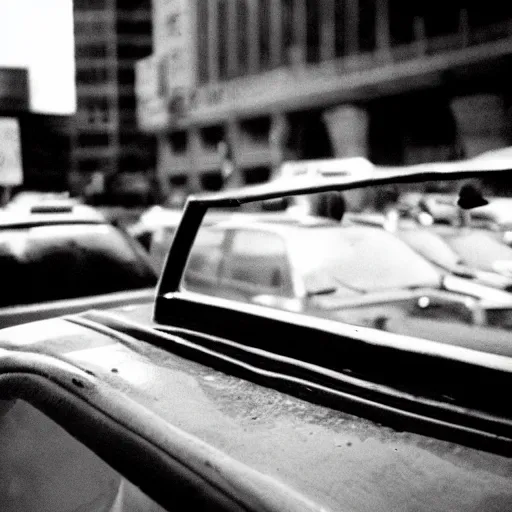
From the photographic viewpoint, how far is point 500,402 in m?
1.42

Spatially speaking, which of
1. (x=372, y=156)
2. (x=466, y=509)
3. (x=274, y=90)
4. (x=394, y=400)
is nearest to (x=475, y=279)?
(x=394, y=400)

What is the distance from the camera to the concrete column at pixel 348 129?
95.2ft

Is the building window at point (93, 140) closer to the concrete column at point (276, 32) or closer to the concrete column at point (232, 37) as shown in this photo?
the concrete column at point (232, 37)

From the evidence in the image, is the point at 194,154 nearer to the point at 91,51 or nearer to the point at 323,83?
the point at 323,83

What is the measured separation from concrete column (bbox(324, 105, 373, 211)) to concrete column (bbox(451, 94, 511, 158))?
507 cm

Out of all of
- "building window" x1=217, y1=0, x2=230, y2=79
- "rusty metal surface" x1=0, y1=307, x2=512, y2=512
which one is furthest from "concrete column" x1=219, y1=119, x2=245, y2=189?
"rusty metal surface" x1=0, y1=307, x2=512, y2=512

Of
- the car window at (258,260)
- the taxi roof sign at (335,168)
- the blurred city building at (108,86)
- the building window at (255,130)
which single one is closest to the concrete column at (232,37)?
the building window at (255,130)

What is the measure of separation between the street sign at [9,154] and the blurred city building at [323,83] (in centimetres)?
1726

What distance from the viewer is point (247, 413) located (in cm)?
147

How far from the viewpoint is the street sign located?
31.1ft

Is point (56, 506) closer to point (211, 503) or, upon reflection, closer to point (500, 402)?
point (211, 503)

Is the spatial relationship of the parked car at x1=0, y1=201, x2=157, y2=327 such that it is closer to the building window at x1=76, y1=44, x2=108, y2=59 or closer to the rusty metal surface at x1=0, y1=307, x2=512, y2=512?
the rusty metal surface at x1=0, y1=307, x2=512, y2=512

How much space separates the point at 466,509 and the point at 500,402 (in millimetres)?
401

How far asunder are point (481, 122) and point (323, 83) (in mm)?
8070
